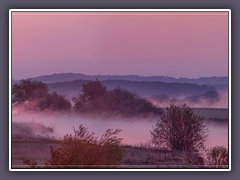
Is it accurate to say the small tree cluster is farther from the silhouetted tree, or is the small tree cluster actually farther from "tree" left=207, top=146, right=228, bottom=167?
"tree" left=207, top=146, right=228, bottom=167

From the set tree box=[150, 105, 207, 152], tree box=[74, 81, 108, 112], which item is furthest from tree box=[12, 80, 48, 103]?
tree box=[150, 105, 207, 152]

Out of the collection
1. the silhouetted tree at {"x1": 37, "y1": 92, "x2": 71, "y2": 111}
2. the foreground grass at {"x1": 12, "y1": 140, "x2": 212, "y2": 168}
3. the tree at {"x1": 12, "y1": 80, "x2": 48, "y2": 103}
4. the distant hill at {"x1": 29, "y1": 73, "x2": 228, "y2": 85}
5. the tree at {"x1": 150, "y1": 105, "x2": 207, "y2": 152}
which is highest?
the distant hill at {"x1": 29, "y1": 73, "x2": 228, "y2": 85}

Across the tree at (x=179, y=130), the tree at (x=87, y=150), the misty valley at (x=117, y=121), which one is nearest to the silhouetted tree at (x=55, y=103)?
the misty valley at (x=117, y=121)

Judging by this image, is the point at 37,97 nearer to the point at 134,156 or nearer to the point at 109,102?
the point at 109,102

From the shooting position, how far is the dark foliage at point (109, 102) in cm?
320

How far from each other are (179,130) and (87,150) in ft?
1.76

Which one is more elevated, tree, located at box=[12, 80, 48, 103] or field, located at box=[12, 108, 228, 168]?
tree, located at box=[12, 80, 48, 103]

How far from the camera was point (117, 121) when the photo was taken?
10.4 ft

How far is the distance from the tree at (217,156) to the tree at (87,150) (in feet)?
1.65

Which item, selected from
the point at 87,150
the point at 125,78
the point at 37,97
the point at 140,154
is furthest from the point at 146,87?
the point at 37,97

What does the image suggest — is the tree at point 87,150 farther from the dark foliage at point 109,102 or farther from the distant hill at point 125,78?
the distant hill at point 125,78

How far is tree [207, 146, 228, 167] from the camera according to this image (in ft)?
10.4

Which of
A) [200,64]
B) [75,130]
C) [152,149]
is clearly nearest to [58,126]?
[75,130]
